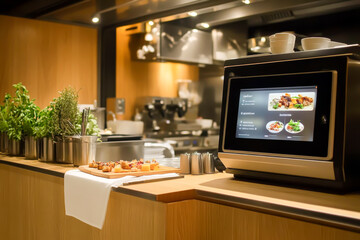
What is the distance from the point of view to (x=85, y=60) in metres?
5.24

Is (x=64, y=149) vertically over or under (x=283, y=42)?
under

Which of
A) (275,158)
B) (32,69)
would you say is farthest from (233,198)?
(32,69)

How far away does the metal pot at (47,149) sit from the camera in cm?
283

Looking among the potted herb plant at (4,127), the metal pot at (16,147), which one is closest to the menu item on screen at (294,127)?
the metal pot at (16,147)

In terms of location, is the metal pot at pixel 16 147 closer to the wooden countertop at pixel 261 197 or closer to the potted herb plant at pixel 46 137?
the potted herb plant at pixel 46 137

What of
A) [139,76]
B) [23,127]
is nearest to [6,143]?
[23,127]

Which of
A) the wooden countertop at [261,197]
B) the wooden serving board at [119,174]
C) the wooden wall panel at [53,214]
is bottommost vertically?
the wooden wall panel at [53,214]

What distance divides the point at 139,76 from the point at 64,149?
3.59 meters

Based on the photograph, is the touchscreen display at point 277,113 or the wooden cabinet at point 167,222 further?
the touchscreen display at point 277,113

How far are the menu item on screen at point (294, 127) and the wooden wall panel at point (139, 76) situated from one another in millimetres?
4323

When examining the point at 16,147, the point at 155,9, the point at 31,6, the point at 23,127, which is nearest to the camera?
the point at 23,127

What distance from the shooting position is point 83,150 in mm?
2592

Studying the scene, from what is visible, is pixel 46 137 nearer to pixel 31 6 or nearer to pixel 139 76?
pixel 31 6

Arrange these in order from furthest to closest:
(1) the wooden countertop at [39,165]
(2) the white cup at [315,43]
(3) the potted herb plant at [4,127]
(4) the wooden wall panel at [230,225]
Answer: (3) the potted herb plant at [4,127], (1) the wooden countertop at [39,165], (2) the white cup at [315,43], (4) the wooden wall panel at [230,225]
